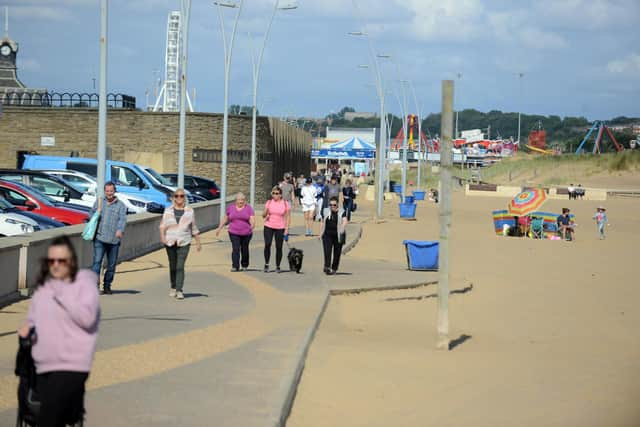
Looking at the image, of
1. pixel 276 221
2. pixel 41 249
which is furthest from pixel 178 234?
pixel 276 221

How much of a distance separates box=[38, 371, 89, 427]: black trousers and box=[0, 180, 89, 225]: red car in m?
16.4

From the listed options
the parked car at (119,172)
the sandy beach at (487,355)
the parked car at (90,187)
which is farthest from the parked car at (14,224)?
the parked car at (119,172)

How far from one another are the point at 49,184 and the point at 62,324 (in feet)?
71.2

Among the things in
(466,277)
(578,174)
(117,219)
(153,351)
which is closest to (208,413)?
(153,351)

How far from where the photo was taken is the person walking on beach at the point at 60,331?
18.9 feet

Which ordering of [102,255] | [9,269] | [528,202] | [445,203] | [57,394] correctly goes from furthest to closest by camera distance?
1. [528,202]
2. [102,255]
3. [9,269]
4. [445,203]
5. [57,394]

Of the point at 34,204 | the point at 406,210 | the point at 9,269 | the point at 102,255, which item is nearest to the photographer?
the point at 9,269

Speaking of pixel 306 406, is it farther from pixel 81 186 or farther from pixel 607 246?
pixel 607 246

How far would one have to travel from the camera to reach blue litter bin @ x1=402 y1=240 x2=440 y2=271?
73.6 ft

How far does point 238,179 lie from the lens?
52719 mm

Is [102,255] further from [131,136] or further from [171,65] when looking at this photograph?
[171,65]

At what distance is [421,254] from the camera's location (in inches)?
886

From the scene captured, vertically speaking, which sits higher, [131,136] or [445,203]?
[131,136]

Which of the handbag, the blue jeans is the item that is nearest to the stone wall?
the blue jeans
